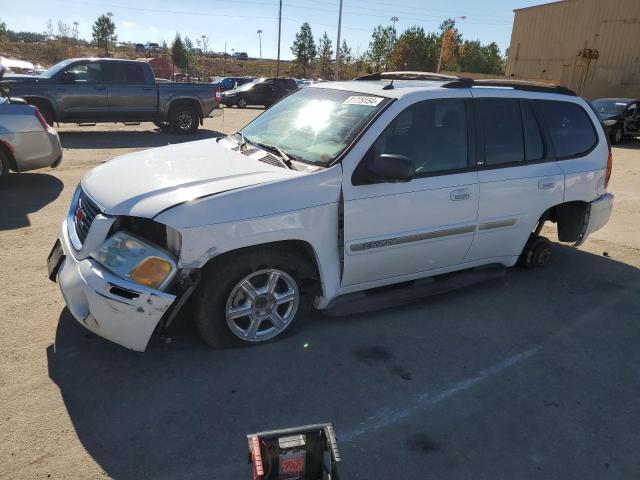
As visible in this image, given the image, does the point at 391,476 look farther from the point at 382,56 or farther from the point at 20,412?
the point at 382,56

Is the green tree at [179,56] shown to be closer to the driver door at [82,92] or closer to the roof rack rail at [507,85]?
the driver door at [82,92]

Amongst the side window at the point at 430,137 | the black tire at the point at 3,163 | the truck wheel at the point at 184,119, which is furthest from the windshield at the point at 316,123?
the truck wheel at the point at 184,119

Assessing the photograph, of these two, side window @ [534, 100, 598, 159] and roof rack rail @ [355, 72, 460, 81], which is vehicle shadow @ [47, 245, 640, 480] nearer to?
side window @ [534, 100, 598, 159]

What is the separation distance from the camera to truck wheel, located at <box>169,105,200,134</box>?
13672mm

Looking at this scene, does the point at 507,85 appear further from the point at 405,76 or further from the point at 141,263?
the point at 141,263

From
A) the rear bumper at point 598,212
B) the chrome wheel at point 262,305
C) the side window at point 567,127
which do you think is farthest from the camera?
the rear bumper at point 598,212

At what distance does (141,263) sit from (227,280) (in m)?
0.53

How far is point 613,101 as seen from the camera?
18453mm

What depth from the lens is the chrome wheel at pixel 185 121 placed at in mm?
13742

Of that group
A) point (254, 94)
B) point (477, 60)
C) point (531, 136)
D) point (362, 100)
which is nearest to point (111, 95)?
point (362, 100)

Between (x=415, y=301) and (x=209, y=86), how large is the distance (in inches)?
447

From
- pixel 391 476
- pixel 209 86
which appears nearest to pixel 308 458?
pixel 391 476

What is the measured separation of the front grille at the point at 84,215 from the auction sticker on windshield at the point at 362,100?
1.99 metres

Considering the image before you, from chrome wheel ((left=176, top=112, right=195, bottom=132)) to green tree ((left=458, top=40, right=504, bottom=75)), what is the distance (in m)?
69.0
